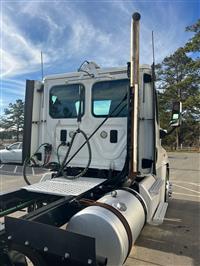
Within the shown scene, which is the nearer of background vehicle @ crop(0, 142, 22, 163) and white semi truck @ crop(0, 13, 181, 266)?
white semi truck @ crop(0, 13, 181, 266)

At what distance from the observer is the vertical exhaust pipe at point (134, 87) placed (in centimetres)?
363

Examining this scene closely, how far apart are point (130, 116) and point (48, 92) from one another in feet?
5.55

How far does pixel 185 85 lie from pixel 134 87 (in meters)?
33.0

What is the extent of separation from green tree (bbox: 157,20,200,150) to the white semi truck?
26318 millimetres

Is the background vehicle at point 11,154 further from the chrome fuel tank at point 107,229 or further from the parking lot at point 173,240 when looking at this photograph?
the chrome fuel tank at point 107,229

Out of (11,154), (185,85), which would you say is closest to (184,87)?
(185,85)

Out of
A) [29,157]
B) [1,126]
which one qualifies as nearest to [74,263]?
[29,157]

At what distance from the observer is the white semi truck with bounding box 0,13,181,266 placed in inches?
109

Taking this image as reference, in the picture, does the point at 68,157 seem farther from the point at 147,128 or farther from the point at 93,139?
the point at 147,128

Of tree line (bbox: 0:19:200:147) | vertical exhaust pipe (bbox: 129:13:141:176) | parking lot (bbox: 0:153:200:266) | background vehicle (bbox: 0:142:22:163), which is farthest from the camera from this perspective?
tree line (bbox: 0:19:200:147)

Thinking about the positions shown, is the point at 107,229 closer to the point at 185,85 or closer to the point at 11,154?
the point at 11,154

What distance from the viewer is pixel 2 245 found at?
7.24 feet

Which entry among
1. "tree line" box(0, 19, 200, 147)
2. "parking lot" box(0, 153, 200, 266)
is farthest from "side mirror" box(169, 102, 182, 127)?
"tree line" box(0, 19, 200, 147)

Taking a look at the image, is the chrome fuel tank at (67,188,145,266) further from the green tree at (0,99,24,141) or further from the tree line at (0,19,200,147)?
the green tree at (0,99,24,141)
